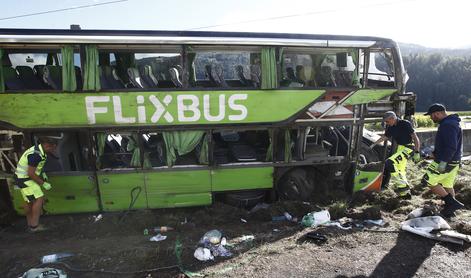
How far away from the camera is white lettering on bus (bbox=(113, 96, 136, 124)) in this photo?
19.2 feet

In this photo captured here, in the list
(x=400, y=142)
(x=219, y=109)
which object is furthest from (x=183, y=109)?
(x=400, y=142)

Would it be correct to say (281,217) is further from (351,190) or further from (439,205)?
(439,205)

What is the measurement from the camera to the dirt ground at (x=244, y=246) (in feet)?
15.4

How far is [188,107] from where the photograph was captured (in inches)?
239

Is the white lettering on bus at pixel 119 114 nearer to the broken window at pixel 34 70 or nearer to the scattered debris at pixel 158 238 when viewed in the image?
the broken window at pixel 34 70

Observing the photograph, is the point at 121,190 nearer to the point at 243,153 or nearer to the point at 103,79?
the point at 103,79

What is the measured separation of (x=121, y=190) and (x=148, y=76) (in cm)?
238

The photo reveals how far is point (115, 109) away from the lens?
19.3 ft

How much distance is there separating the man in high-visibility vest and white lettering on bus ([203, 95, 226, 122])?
9.24ft

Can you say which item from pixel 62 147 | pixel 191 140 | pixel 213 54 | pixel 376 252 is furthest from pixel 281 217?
pixel 62 147

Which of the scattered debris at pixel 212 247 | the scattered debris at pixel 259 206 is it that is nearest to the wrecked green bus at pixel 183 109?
the scattered debris at pixel 259 206

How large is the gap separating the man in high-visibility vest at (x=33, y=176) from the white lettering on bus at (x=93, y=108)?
0.78m

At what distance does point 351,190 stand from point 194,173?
12.4ft

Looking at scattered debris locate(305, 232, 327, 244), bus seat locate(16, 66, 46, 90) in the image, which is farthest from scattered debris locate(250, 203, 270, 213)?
bus seat locate(16, 66, 46, 90)
